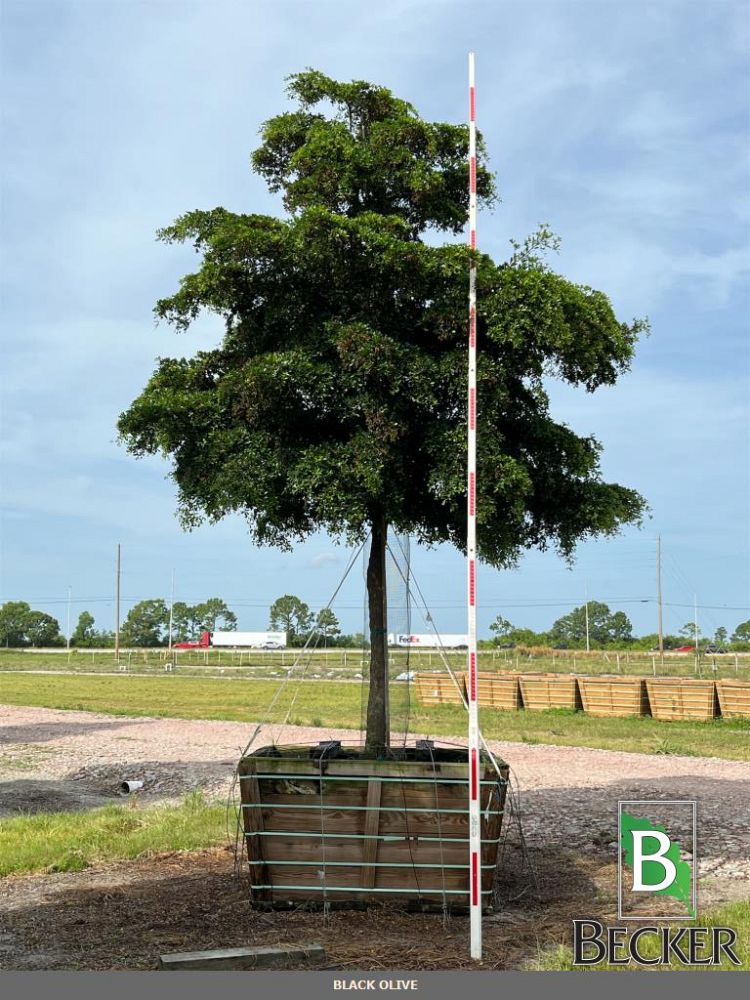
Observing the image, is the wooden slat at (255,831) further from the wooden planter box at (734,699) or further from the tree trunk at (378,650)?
the wooden planter box at (734,699)

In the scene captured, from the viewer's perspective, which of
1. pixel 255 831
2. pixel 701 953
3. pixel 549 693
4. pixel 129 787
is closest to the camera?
pixel 701 953

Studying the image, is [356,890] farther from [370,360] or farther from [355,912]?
[370,360]

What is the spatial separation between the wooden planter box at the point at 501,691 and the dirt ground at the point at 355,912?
14209 millimetres

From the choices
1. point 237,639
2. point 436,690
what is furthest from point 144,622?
point 436,690

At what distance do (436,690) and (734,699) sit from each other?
404 inches

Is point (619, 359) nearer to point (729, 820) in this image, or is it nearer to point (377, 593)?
point (377, 593)

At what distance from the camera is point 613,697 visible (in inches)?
1167

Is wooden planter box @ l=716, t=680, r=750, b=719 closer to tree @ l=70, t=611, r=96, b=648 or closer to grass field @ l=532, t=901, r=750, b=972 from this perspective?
grass field @ l=532, t=901, r=750, b=972

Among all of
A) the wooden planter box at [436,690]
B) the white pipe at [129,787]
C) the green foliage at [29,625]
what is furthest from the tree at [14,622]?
the white pipe at [129,787]

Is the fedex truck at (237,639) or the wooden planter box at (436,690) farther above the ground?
the wooden planter box at (436,690)

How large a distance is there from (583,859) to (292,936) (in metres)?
4.10

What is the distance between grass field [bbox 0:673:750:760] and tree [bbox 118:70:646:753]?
285 centimetres

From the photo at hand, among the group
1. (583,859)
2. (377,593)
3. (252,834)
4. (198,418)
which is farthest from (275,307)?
(583,859)

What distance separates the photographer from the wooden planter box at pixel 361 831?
8070 mm
